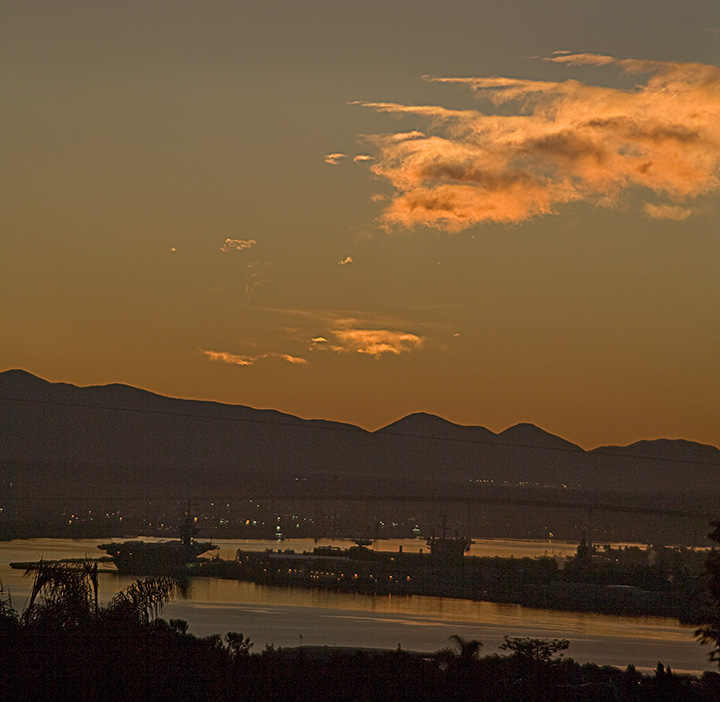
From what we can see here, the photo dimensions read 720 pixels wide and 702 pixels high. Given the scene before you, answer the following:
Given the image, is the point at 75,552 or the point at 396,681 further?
the point at 75,552

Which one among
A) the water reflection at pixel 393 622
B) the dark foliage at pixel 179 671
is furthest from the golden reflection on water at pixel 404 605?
the dark foliage at pixel 179 671

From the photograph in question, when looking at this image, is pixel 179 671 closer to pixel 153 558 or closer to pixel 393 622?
pixel 393 622

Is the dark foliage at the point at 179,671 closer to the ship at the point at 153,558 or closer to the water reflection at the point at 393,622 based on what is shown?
the water reflection at the point at 393,622

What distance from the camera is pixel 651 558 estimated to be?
67.9 m

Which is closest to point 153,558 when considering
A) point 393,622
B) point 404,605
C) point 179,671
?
point 404,605

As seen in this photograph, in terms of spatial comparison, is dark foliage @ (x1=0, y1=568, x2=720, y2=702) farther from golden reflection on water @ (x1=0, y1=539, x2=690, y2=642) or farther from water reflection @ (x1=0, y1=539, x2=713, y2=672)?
golden reflection on water @ (x1=0, y1=539, x2=690, y2=642)

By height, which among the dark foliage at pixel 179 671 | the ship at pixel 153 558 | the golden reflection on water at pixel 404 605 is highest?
the dark foliage at pixel 179 671

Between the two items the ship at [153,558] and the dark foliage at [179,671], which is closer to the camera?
the dark foliage at [179,671]

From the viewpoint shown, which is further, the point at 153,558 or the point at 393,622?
the point at 153,558

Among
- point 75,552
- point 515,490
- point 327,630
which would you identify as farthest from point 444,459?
point 327,630

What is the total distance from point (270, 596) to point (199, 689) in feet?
113

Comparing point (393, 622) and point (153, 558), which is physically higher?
point (153, 558)

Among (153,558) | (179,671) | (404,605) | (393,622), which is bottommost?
(404,605)

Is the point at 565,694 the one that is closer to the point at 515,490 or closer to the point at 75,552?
the point at 75,552
